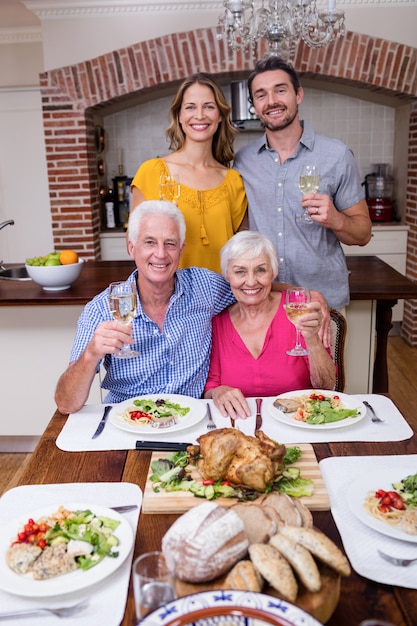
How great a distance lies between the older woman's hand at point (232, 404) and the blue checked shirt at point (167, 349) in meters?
0.24

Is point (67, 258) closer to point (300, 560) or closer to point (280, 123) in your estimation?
point (280, 123)

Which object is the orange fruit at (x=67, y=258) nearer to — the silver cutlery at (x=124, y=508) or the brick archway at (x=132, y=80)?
the silver cutlery at (x=124, y=508)

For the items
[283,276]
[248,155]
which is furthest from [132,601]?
[248,155]

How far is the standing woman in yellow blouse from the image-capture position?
97.6 inches

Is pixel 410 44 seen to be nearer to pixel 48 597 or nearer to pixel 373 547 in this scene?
pixel 373 547

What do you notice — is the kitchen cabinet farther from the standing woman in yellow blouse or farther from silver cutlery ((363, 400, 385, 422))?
silver cutlery ((363, 400, 385, 422))

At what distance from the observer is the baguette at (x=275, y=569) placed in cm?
90

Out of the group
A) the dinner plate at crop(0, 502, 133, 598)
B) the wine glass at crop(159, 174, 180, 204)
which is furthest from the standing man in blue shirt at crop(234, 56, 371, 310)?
the dinner plate at crop(0, 502, 133, 598)

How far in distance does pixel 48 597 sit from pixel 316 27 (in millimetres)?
2874

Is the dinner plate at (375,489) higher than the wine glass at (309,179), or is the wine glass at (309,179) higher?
the wine glass at (309,179)

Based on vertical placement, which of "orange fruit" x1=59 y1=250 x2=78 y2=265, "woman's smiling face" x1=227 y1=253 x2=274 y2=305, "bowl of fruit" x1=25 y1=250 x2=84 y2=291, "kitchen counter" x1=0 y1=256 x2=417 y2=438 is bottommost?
"kitchen counter" x1=0 y1=256 x2=417 y2=438

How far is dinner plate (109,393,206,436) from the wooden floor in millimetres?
1515

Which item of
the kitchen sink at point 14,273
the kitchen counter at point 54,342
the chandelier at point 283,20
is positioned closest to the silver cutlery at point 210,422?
the kitchen counter at point 54,342

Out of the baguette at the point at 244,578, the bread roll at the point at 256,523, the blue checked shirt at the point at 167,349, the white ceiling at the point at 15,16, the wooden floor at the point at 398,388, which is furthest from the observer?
the white ceiling at the point at 15,16
